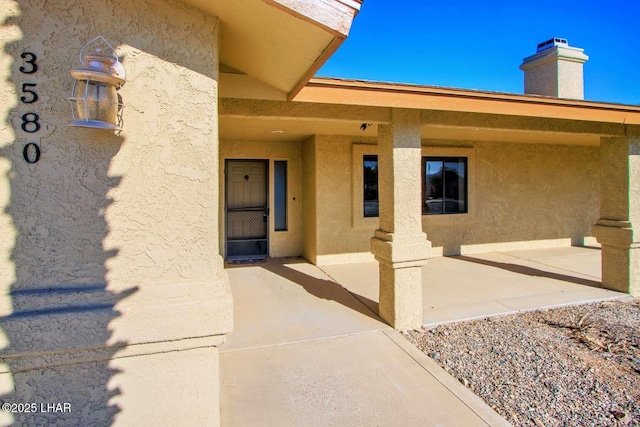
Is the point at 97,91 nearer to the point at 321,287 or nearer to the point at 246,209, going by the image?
the point at 321,287

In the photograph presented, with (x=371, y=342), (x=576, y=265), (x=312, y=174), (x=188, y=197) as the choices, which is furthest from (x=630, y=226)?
(x=188, y=197)

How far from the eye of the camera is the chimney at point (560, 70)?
10078mm

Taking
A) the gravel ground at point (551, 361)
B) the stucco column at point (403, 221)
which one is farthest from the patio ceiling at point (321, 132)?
the gravel ground at point (551, 361)

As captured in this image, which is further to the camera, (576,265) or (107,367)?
(576,265)

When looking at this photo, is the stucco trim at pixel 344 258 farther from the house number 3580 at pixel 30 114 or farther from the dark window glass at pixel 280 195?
the house number 3580 at pixel 30 114

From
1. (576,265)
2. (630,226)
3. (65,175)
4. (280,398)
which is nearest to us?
(65,175)

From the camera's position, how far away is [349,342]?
14.6ft

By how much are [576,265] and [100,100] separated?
32.5ft

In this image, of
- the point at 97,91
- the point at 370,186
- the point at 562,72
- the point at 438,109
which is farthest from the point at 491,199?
the point at 97,91

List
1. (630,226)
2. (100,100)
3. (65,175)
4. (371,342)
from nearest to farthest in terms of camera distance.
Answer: (100,100)
(65,175)
(371,342)
(630,226)

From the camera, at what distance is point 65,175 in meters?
2.23

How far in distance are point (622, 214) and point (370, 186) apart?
493cm

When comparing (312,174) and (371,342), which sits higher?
(312,174)

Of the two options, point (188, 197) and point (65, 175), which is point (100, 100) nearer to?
point (65, 175)
